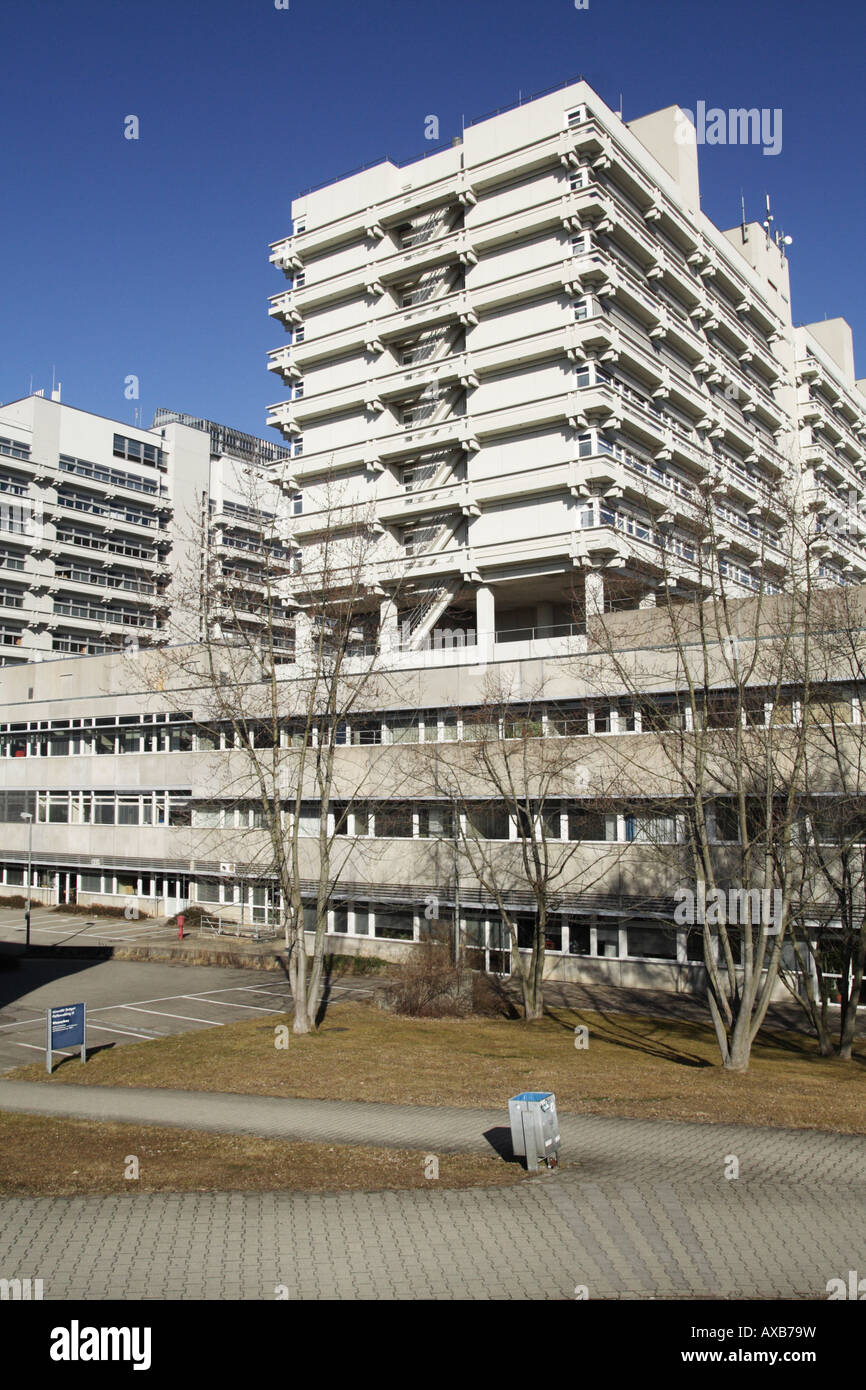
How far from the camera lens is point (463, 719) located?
3167 cm

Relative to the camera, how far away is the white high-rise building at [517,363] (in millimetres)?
38625

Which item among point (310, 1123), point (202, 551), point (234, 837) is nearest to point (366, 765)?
point (234, 837)

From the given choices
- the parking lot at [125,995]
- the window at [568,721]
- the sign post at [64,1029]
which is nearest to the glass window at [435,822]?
the window at [568,721]

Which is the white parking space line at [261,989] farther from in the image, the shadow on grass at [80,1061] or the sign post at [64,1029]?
the sign post at [64,1029]

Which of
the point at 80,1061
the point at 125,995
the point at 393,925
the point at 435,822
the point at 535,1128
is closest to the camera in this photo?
the point at 535,1128

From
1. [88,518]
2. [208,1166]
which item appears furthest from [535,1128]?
[88,518]

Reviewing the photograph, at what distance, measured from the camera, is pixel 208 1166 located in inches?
435

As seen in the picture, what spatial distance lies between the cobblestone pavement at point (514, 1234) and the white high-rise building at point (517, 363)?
80.0 feet

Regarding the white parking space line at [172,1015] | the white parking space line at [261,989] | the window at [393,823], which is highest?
the window at [393,823]

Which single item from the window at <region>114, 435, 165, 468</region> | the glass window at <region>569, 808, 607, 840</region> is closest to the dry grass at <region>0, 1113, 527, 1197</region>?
the glass window at <region>569, 808, 607, 840</region>

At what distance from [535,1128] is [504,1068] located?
6.59 meters

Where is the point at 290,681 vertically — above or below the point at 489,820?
above

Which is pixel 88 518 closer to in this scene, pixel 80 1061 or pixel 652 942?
pixel 652 942

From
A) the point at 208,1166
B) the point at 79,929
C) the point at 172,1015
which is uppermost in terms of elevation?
the point at 208,1166
